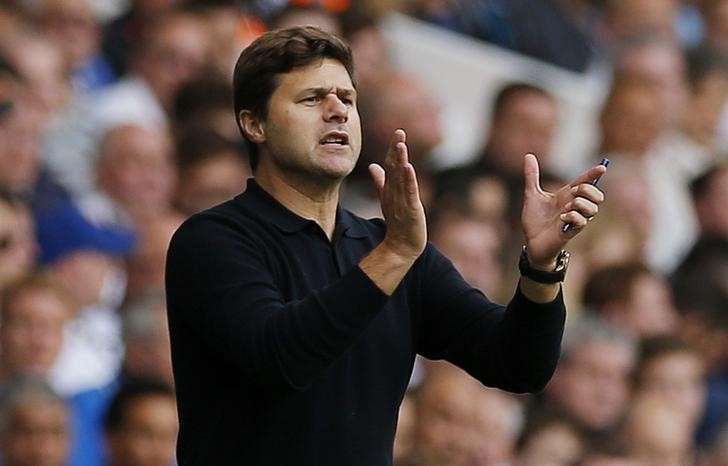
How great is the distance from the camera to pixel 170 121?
21.7 ft

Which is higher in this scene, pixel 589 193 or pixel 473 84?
pixel 473 84

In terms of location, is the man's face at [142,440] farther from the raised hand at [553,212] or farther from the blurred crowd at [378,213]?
the raised hand at [553,212]

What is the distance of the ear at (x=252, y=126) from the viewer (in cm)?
325

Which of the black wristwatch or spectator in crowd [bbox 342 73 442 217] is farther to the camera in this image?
spectator in crowd [bbox 342 73 442 217]

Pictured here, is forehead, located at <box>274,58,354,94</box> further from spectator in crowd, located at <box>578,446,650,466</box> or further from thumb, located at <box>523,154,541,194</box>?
spectator in crowd, located at <box>578,446,650,466</box>

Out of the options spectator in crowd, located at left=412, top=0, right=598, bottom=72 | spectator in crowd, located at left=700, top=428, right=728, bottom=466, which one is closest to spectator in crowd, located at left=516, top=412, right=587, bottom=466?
spectator in crowd, located at left=700, top=428, right=728, bottom=466

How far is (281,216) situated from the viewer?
10.6ft

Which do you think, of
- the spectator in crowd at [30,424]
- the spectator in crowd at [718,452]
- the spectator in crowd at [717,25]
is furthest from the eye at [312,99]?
the spectator in crowd at [717,25]

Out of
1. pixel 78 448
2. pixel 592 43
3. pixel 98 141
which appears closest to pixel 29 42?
pixel 98 141

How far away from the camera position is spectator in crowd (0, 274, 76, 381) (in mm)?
5762

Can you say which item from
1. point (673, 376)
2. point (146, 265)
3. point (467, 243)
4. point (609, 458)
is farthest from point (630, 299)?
point (146, 265)

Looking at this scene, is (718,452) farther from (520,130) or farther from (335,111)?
(335,111)

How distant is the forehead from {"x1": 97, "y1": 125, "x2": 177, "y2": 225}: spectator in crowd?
314 centimetres

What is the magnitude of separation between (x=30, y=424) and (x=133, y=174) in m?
1.02
